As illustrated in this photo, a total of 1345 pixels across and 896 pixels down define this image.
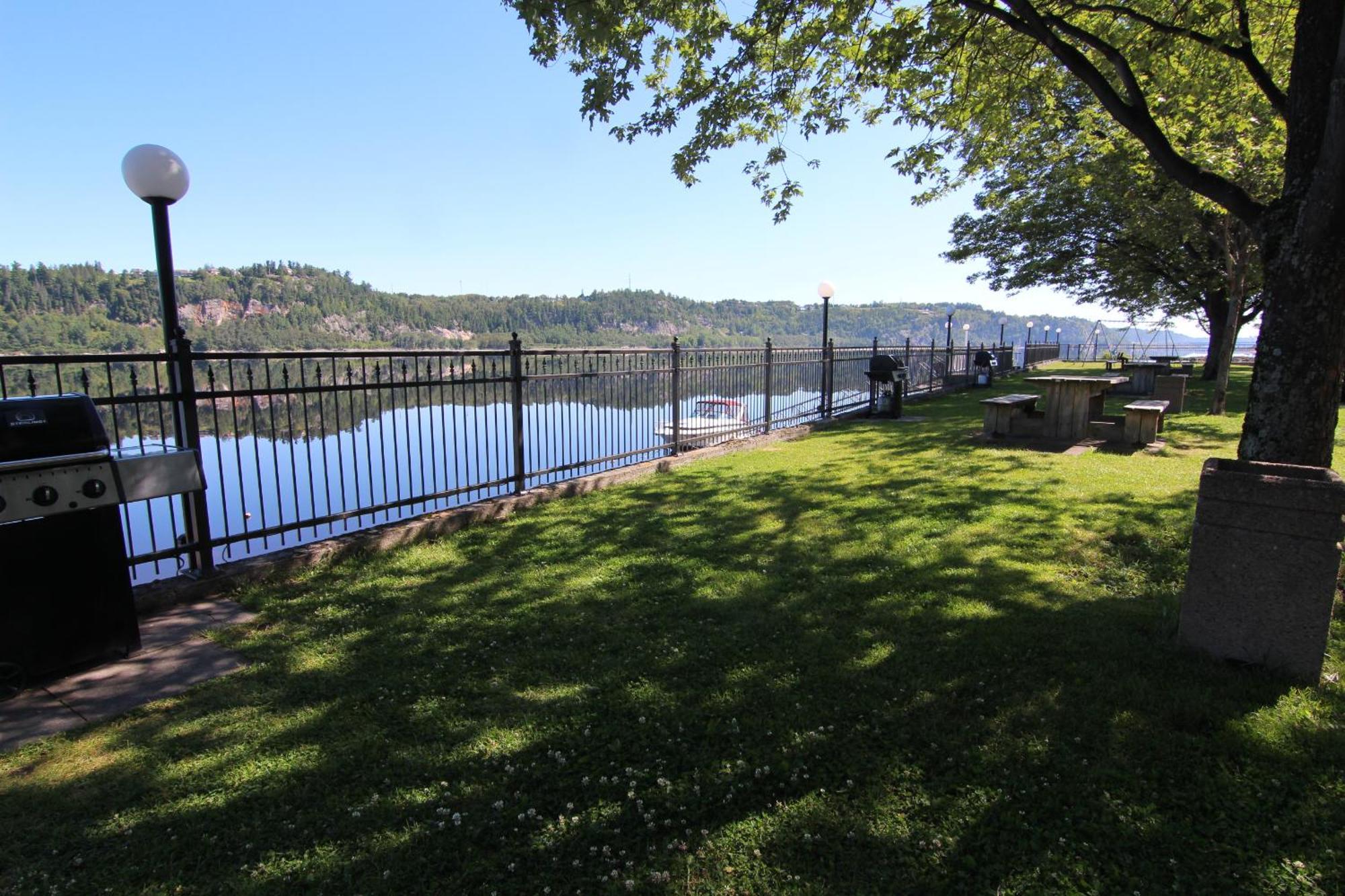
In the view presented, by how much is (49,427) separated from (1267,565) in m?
5.96

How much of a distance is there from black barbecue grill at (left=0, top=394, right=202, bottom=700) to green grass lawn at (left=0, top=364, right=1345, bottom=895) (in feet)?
2.19

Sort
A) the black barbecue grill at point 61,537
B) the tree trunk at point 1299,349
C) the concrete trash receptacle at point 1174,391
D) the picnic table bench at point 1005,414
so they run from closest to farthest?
the black barbecue grill at point 61,537
the tree trunk at point 1299,349
the picnic table bench at point 1005,414
the concrete trash receptacle at point 1174,391

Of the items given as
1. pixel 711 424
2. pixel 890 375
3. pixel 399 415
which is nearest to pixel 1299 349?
pixel 399 415

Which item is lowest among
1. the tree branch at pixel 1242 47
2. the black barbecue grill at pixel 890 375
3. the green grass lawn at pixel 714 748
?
the green grass lawn at pixel 714 748

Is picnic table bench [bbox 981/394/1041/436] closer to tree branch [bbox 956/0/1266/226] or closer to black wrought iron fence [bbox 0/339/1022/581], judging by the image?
black wrought iron fence [bbox 0/339/1022/581]

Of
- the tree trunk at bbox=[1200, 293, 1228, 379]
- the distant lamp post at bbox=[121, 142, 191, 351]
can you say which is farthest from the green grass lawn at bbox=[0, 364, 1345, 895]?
the tree trunk at bbox=[1200, 293, 1228, 379]

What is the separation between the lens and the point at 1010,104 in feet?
26.3

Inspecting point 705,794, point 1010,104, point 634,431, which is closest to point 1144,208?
point 1010,104

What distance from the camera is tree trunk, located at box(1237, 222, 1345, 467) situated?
3.52 m

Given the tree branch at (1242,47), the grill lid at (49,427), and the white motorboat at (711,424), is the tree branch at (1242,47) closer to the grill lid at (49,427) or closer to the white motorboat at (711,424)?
the white motorboat at (711,424)

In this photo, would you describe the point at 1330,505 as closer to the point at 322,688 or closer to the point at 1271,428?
the point at 1271,428

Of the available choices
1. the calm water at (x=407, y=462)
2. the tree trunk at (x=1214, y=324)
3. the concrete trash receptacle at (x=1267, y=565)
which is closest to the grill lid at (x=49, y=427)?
the calm water at (x=407, y=462)

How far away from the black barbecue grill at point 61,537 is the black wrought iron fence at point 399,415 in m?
0.50

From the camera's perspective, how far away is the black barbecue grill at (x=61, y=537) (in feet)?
10.4
